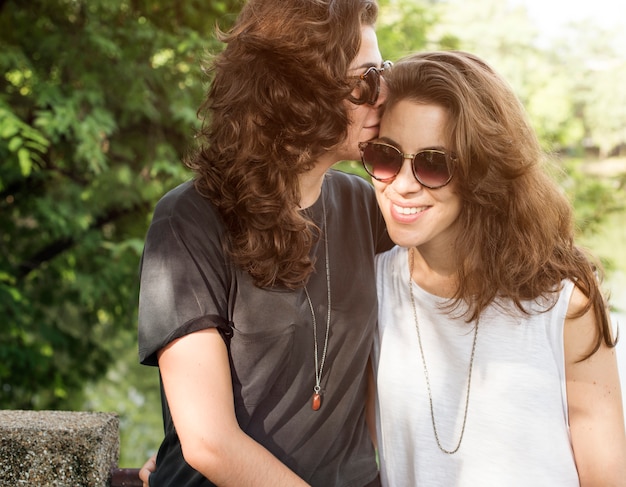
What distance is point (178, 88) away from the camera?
5031 mm

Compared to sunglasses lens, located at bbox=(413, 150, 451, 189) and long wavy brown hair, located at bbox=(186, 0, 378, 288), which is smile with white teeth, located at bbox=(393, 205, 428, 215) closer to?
sunglasses lens, located at bbox=(413, 150, 451, 189)

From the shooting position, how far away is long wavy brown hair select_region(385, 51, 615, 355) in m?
1.94

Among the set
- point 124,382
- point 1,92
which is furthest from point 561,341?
point 124,382

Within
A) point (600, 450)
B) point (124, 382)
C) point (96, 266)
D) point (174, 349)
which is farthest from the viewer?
point (124, 382)

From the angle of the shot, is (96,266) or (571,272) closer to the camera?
(571,272)

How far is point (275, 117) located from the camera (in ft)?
6.32

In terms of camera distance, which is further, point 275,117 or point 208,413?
point 275,117

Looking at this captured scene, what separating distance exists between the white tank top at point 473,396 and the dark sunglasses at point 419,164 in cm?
35

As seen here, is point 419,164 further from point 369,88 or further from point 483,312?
point 483,312

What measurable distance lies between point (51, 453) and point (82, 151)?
3.06 metres

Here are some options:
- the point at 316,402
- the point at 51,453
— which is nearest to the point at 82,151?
the point at 51,453

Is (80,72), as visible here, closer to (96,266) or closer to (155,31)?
(155,31)

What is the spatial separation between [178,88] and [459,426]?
3.63m

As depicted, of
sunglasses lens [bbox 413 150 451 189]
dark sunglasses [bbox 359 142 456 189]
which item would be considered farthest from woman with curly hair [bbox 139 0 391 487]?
sunglasses lens [bbox 413 150 451 189]
